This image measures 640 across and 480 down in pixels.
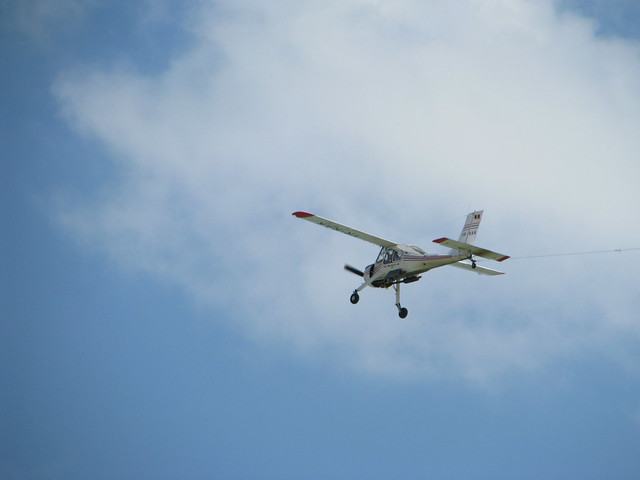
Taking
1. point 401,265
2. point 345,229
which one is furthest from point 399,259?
point 345,229

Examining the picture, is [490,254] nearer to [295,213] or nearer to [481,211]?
[481,211]

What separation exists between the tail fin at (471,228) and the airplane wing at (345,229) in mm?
3808

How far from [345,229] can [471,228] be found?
6.12 metres

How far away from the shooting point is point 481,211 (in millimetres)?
34031

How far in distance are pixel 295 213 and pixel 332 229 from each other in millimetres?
2347

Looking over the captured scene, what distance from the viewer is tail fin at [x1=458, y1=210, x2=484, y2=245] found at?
3356cm

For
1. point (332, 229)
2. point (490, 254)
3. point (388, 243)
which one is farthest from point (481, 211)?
point (332, 229)

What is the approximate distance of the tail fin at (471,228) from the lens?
33562 millimetres

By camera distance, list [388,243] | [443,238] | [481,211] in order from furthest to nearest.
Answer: [388,243] < [481,211] < [443,238]

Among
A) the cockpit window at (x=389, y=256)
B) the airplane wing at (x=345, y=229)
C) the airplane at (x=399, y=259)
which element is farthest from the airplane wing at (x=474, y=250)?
the airplane wing at (x=345, y=229)

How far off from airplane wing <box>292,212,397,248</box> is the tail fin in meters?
3.81

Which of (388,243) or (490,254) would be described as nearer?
(490,254)

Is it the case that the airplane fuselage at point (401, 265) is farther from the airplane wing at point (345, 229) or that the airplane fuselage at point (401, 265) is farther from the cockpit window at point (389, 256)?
the airplane wing at point (345, 229)

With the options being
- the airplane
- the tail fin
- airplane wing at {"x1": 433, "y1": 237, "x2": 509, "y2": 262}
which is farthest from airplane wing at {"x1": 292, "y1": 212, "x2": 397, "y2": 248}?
airplane wing at {"x1": 433, "y1": 237, "x2": 509, "y2": 262}
